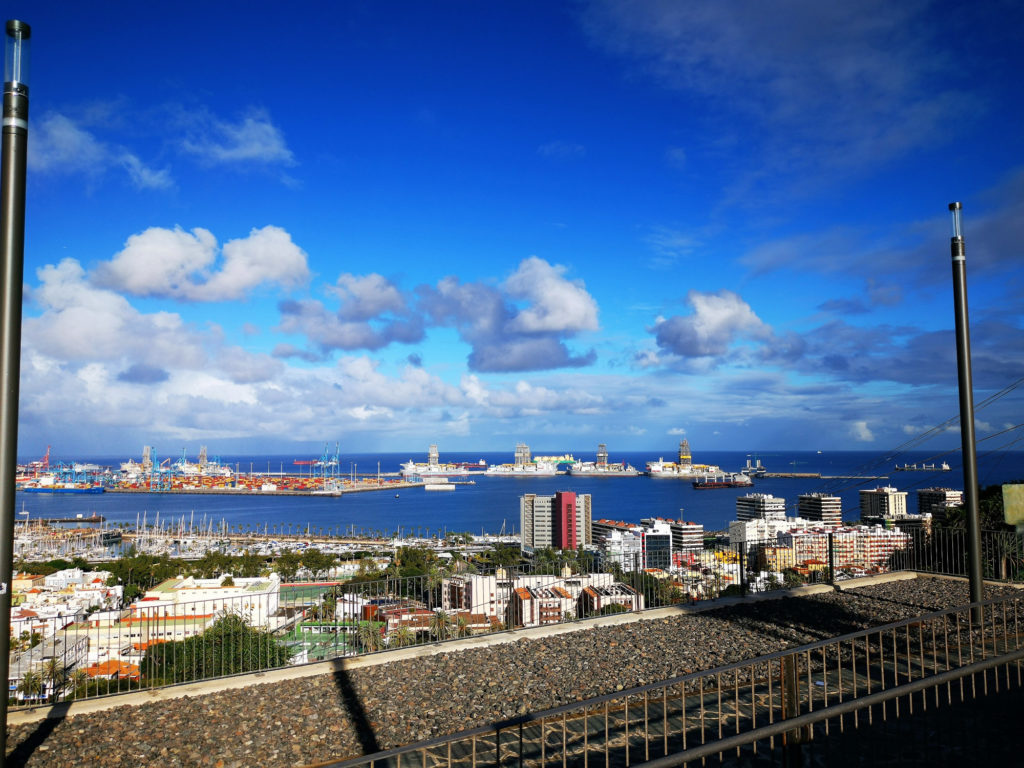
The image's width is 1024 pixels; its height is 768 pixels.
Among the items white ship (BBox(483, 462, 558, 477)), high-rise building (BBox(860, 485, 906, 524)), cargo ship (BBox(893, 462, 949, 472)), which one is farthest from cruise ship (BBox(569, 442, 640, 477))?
high-rise building (BBox(860, 485, 906, 524))

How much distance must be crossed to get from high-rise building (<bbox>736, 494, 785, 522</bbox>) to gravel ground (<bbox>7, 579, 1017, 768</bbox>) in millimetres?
45128

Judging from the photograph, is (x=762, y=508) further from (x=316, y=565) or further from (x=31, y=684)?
(x=31, y=684)

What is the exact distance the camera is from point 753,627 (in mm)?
6848

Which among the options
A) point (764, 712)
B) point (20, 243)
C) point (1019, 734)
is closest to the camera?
point (20, 243)

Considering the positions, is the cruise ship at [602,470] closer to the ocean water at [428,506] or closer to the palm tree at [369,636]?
the ocean water at [428,506]

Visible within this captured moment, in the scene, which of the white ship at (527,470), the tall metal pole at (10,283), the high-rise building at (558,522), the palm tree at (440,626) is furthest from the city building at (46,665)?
the white ship at (527,470)

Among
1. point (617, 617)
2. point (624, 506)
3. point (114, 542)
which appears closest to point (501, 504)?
point (624, 506)

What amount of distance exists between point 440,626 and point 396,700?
2.21 metres

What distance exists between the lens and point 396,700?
16.1ft

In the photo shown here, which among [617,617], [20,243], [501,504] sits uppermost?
[20,243]

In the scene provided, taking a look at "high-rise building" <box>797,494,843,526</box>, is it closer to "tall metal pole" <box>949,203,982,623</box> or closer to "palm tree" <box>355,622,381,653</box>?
"tall metal pole" <box>949,203,982,623</box>

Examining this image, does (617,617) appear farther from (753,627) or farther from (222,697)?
(222,697)

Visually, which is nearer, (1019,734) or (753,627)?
(1019,734)

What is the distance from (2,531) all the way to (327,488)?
126 meters
